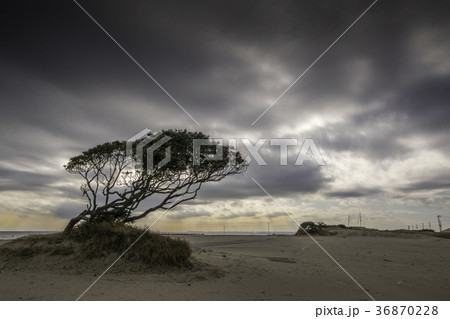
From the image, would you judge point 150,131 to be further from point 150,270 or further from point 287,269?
point 287,269

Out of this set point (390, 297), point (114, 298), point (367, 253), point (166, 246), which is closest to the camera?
point (114, 298)

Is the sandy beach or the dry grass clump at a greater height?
the dry grass clump

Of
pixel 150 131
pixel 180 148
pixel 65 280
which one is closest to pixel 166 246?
pixel 65 280

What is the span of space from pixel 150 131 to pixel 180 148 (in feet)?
6.08

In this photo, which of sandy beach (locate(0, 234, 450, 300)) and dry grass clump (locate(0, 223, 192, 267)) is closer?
sandy beach (locate(0, 234, 450, 300))

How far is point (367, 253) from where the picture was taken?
21453mm

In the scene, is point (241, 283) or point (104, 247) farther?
point (104, 247)
